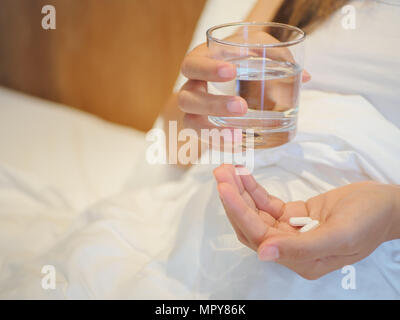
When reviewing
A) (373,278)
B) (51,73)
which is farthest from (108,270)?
(51,73)

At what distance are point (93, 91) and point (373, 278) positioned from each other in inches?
51.0

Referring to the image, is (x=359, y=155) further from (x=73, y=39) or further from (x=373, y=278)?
(x=73, y=39)

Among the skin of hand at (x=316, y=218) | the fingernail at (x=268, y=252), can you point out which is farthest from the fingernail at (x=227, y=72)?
the fingernail at (x=268, y=252)

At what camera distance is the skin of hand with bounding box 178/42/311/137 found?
0.61 meters

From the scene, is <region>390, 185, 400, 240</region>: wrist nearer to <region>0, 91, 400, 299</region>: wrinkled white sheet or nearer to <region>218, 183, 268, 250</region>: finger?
<region>0, 91, 400, 299</region>: wrinkled white sheet

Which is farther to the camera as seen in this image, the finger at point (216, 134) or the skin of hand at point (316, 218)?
the finger at point (216, 134)

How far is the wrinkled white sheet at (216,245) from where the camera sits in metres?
0.61

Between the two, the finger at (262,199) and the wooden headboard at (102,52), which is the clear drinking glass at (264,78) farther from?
the wooden headboard at (102,52)

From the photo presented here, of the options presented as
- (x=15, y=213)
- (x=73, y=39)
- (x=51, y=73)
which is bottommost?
(x=15, y=213)

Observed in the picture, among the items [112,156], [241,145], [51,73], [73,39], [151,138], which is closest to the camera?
[241,145]

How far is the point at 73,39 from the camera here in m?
1.63

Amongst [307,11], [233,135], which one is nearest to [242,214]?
[233,135]

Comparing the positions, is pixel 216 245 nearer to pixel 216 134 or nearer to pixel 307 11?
pixel 216 134

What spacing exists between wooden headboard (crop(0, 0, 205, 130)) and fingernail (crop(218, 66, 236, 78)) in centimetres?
81
